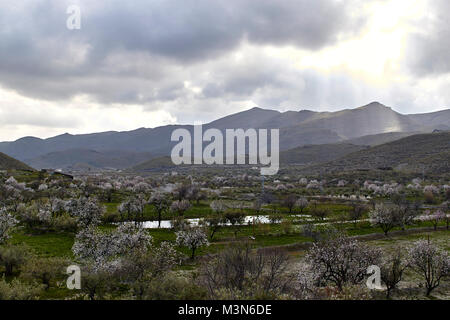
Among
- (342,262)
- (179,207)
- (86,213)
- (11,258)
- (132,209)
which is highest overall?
(342,262)

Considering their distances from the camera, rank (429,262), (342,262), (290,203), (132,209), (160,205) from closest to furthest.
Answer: (342,262) < (429,262) < (132,209) < (160,205) < (290,203)

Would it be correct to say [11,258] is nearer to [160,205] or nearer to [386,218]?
[160,205]

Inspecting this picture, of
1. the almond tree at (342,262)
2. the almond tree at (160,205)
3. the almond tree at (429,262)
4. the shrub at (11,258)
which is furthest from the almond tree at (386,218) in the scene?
the shrub at (11,258)

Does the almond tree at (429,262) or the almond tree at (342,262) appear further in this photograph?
the almond tree at (429,262)

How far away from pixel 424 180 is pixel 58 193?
453 ft

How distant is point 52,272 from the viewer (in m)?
35.9

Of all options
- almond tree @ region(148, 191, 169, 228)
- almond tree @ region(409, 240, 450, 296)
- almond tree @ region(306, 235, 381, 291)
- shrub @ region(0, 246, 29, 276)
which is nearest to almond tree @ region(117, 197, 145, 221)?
almond tree @ region(148, 191, 169, 228)

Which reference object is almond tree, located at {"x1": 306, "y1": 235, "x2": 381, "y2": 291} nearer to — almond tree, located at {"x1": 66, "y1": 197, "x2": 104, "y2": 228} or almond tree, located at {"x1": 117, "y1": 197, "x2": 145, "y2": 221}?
almond tree, located at {"x1": 66, "y1": 197, "x2": 104, "y2": 228}

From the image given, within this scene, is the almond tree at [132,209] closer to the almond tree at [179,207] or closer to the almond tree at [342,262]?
the almond tree at [179,207]

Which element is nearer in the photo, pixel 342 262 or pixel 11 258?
pixel 342 262

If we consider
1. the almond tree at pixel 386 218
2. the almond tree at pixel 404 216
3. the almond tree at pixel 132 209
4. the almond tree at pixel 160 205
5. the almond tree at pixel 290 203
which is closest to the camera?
the almond tree at pixel 386 218

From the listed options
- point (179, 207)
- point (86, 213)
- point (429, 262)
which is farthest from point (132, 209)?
point (429, 262)
